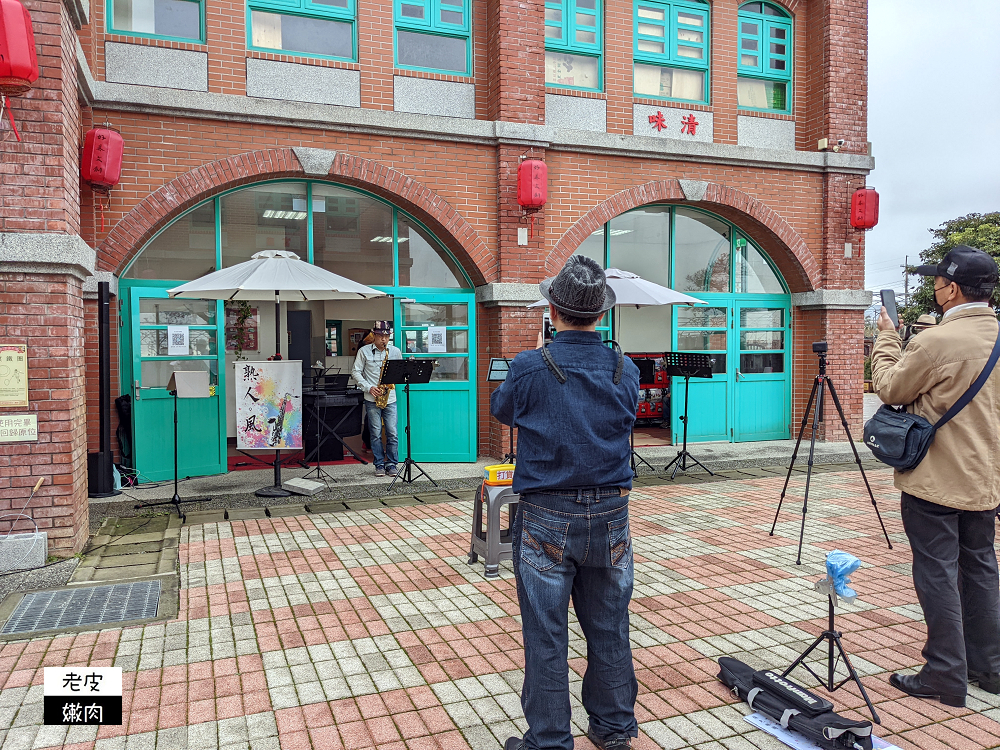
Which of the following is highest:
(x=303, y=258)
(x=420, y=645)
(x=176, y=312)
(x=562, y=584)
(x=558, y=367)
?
(x=303, y=258)

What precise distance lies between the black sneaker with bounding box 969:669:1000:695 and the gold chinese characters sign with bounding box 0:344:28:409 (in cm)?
622

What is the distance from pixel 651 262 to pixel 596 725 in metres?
9.19

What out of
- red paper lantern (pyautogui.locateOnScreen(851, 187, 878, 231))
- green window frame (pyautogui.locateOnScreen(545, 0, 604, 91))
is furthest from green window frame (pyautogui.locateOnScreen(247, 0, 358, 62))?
red paper lantern (pyautogui.locateOnScreen(851, 187, 878, 231))

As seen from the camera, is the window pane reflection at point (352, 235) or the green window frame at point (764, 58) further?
the green window frame at point (764, 58)

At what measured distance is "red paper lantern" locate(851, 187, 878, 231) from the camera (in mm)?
11242

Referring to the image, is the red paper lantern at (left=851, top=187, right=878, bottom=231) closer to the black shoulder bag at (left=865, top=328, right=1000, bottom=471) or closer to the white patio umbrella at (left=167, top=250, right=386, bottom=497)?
the white patio umbrella at (left=167, top=250, right=386, bottom=497)

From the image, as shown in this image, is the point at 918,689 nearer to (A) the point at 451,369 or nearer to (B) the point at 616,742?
(B) the point at 616,742

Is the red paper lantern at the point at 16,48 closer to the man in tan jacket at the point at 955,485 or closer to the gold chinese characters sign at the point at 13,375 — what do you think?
the gold chinese characters sign at the point at 13,375

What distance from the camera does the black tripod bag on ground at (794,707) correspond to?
2902 mm

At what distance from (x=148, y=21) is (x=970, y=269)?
8717mm

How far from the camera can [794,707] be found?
3.13 m

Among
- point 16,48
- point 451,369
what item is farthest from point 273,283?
point 451,369

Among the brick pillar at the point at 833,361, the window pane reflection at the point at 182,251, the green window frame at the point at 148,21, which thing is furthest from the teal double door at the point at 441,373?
the brick pillar at the point at 833,361

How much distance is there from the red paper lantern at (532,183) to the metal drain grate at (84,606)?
631 cm
